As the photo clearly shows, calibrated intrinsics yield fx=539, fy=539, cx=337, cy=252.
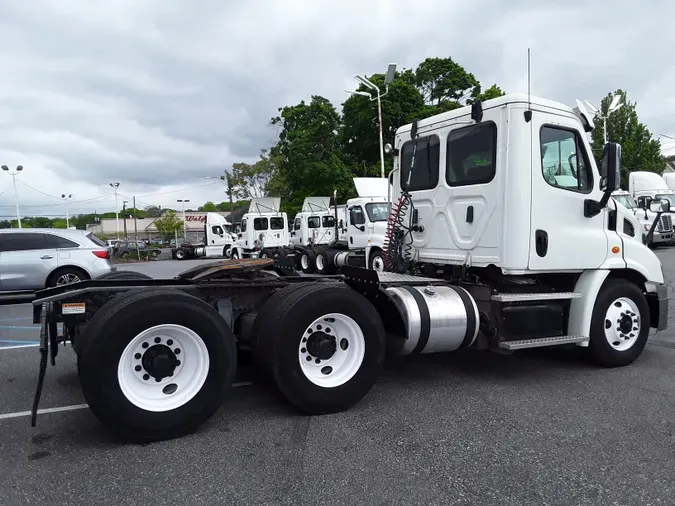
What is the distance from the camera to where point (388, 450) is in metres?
3.83

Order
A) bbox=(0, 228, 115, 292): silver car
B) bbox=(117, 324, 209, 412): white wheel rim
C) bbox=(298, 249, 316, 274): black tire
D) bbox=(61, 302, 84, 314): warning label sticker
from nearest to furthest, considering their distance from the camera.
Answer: bbox=(117, 324, 209, 412): white wheel rim → bbox=(61, 302, 84, 314): warning label sticker → bbox=(0, 228, 115, 292): silver car → bbox=(298, 249, 316, 274): black tire

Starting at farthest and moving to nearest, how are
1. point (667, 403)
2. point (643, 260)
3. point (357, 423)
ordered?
point (643, 260) → point (667, 403) → point (357, 423)

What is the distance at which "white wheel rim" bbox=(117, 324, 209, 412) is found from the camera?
3.87 metres

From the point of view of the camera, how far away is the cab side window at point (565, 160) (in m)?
5.53

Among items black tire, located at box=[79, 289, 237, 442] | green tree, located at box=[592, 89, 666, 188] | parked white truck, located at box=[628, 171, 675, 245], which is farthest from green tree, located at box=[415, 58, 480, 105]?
black tire, located at box=[79, 289, 237, 442]

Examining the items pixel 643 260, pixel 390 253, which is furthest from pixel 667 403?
pixel 390 253

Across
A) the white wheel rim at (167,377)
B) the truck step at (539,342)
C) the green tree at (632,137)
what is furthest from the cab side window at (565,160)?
the green tree at (632,137)

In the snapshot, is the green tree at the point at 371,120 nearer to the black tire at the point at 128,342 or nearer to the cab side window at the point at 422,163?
the cab side window at the point at 422,163

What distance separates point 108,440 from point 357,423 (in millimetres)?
1887

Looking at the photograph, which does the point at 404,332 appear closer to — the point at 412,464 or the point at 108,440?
the point at 412,464

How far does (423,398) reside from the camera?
16.3 feet

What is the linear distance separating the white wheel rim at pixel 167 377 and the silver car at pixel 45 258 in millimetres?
8165

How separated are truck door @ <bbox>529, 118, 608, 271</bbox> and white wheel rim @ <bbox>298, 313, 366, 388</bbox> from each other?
208cm

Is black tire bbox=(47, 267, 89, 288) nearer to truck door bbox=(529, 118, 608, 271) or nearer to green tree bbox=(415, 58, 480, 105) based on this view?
truck door bbox=(529, 118, 608, 271)
